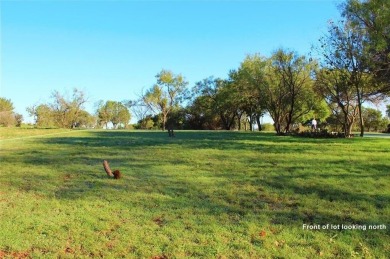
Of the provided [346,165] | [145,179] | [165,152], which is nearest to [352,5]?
[346,165]

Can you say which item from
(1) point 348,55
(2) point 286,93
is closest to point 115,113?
(2) point 286,93

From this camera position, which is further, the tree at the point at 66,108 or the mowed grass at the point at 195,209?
the tree at the point at 66,108

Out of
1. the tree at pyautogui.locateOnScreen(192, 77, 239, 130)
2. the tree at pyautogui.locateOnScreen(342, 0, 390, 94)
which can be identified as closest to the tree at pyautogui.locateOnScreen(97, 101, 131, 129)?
the tree at pyautogui.locateOnScreen(192, 77, 239, 130)

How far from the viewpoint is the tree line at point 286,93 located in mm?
19641

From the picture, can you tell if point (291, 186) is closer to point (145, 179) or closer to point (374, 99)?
point (145, 179)

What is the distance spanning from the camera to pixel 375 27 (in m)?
16.9

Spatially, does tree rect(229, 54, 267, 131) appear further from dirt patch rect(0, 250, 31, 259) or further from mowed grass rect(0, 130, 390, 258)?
dirt patch rect(0, 250, 31, 259)

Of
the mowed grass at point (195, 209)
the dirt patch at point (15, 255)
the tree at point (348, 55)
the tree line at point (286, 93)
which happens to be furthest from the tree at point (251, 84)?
the dirt patch at point (15, 255)

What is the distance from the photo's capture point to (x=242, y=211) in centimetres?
711

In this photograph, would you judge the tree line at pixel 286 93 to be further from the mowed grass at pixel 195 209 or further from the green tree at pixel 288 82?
the mowed grass at pixel 195 209

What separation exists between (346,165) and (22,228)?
30.6ft

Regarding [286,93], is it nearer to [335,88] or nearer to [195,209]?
[335,88]

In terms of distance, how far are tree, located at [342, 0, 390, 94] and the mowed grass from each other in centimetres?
743

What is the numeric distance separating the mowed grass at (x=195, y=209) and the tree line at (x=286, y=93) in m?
10.1
